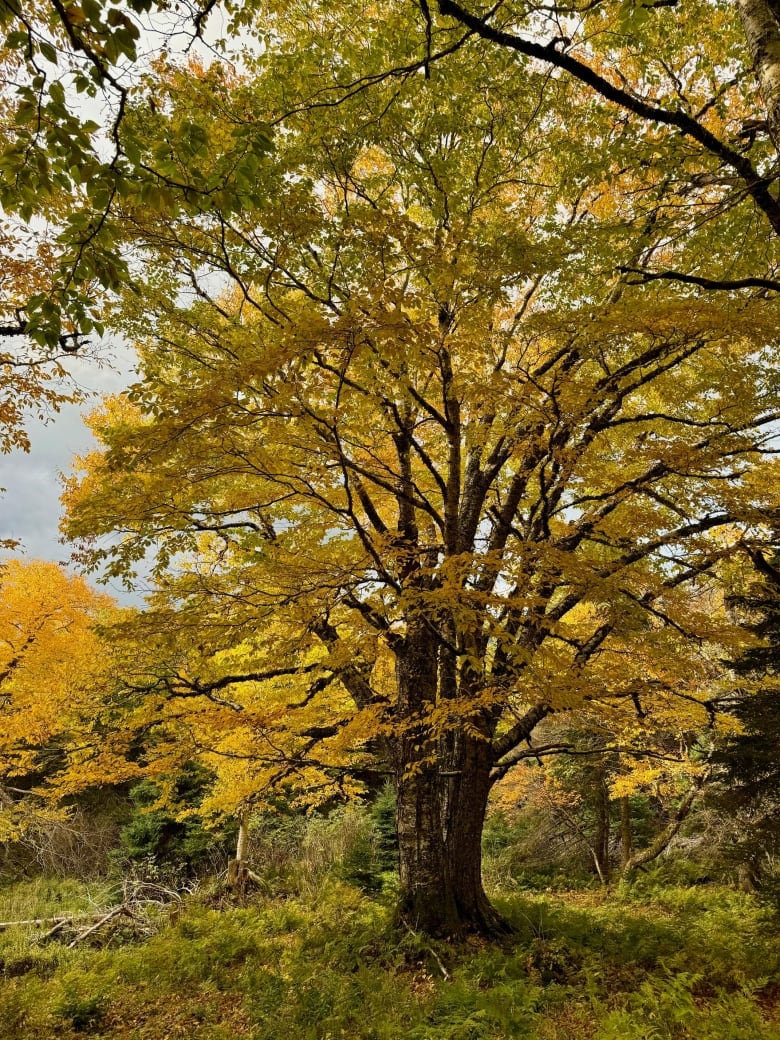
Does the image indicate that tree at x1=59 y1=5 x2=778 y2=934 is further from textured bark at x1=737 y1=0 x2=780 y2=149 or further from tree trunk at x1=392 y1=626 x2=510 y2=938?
textured bark at x1=737 y1=0 x2=780 y2=149

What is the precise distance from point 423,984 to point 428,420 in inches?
214

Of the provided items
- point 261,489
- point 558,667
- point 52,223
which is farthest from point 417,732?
point 52,223

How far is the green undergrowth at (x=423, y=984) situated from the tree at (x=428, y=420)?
0.84 metres

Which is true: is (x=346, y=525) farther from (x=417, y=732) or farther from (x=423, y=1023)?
(x=423, y=1023)

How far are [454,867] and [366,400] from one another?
5.16 meters

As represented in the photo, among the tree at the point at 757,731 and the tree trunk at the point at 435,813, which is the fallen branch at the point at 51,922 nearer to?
the tree trunk at the point at 435,813

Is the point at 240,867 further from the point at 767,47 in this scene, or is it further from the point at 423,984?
the point at 767,47

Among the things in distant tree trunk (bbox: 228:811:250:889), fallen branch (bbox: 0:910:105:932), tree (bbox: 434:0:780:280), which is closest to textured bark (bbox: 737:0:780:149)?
tree (bbox: 434:0:780:280)

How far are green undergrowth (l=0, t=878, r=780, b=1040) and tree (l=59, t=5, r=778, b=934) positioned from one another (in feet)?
2.74

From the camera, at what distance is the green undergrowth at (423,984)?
13.1 feet

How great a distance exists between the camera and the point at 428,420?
5707 millimetres

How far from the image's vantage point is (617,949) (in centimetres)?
551

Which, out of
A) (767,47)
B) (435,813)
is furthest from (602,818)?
(767,47)

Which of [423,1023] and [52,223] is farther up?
[52,223]
